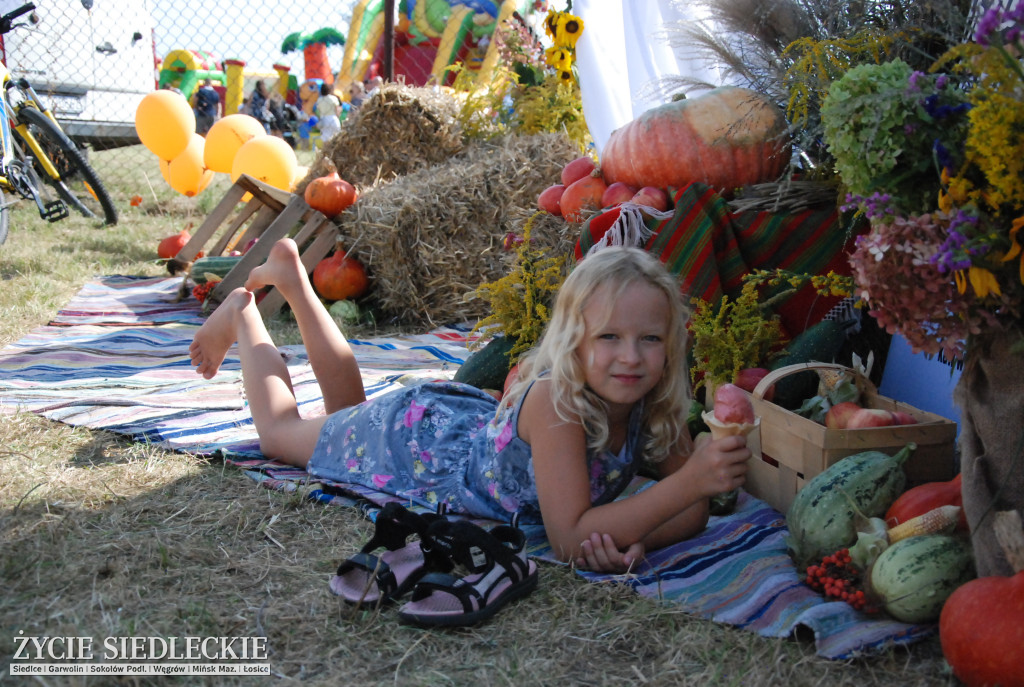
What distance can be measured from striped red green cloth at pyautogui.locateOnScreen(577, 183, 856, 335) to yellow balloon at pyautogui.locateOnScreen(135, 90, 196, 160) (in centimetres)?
711

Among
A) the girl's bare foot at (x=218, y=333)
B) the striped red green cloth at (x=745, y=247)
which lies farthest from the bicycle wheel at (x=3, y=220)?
the striped red green cloth at (x=745, y=247)

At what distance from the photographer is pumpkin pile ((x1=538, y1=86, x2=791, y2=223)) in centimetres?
353

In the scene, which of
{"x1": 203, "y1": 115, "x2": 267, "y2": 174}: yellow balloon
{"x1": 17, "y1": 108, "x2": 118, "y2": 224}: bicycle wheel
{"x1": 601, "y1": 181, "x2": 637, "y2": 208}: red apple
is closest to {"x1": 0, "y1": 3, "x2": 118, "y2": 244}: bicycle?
{"x1": 17, "y1": 108, "x2": 118, "y2": 224}: bicycle wheel

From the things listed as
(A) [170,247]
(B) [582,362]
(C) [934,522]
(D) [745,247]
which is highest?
(D) [745,247]

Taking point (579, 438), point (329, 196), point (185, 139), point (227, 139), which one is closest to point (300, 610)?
point (579, 438)

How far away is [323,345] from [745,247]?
1.69 metres

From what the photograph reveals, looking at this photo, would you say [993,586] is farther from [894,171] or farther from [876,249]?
[894,171]

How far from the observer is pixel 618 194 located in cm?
377

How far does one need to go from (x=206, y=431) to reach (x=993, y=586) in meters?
2.72

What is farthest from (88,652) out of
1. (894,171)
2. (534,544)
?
(894,171)

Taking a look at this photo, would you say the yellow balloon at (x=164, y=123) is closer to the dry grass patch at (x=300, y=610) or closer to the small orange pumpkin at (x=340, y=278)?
the small orange pumpkin at (x=340, y=278)

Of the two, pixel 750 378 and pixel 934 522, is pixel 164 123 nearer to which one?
pixel 750 378

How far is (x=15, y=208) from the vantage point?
31.2 ft

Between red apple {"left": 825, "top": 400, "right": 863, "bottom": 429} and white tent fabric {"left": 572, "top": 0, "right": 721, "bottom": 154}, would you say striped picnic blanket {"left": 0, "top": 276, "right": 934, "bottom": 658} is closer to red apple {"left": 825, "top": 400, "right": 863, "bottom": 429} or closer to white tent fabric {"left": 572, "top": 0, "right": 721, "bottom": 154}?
red apple {"left": 825, "top": 400, "right": 863, "bottom": 429}
